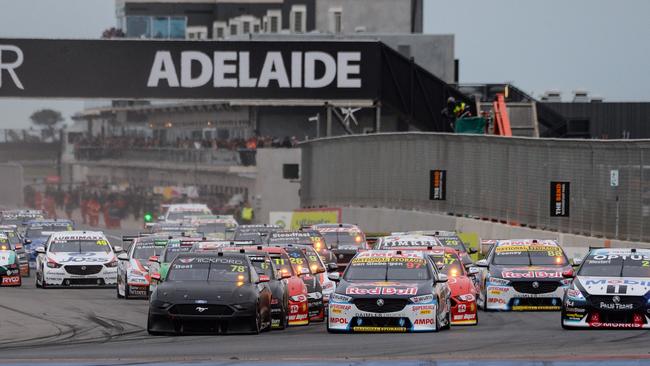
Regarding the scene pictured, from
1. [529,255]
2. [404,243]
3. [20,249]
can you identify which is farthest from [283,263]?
[20,249]

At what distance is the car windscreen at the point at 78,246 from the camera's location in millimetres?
36906

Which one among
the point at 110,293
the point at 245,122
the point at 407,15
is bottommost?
the point at 110,293

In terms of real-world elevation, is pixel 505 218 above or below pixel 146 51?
below

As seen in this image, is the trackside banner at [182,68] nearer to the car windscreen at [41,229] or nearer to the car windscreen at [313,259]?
the car windscreen at [41,229]

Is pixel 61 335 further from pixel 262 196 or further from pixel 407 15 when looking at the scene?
pixel 407 15

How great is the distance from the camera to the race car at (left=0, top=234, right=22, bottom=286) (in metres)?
36.2

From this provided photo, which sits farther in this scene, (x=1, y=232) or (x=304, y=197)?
(x=304, y=197)

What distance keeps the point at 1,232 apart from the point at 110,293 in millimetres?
4552

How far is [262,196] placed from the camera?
77812 mm

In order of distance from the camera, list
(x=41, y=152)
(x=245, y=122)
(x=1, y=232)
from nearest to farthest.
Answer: (x=1, y=232) → (x=245, y=122) → (x=41, y=152)

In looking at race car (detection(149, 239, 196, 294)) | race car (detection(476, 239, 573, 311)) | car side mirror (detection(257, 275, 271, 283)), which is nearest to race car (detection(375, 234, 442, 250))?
race car (detection(476, 239, 573, 311))

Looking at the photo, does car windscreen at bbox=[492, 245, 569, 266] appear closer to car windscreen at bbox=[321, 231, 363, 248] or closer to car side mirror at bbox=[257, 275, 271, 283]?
car side mirror at bbox=[257, 275, 271, 283]

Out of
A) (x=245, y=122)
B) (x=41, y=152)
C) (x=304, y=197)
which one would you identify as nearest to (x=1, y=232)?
(x=304, y=197)

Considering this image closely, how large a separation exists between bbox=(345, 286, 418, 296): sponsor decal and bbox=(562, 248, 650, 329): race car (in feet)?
8.03
